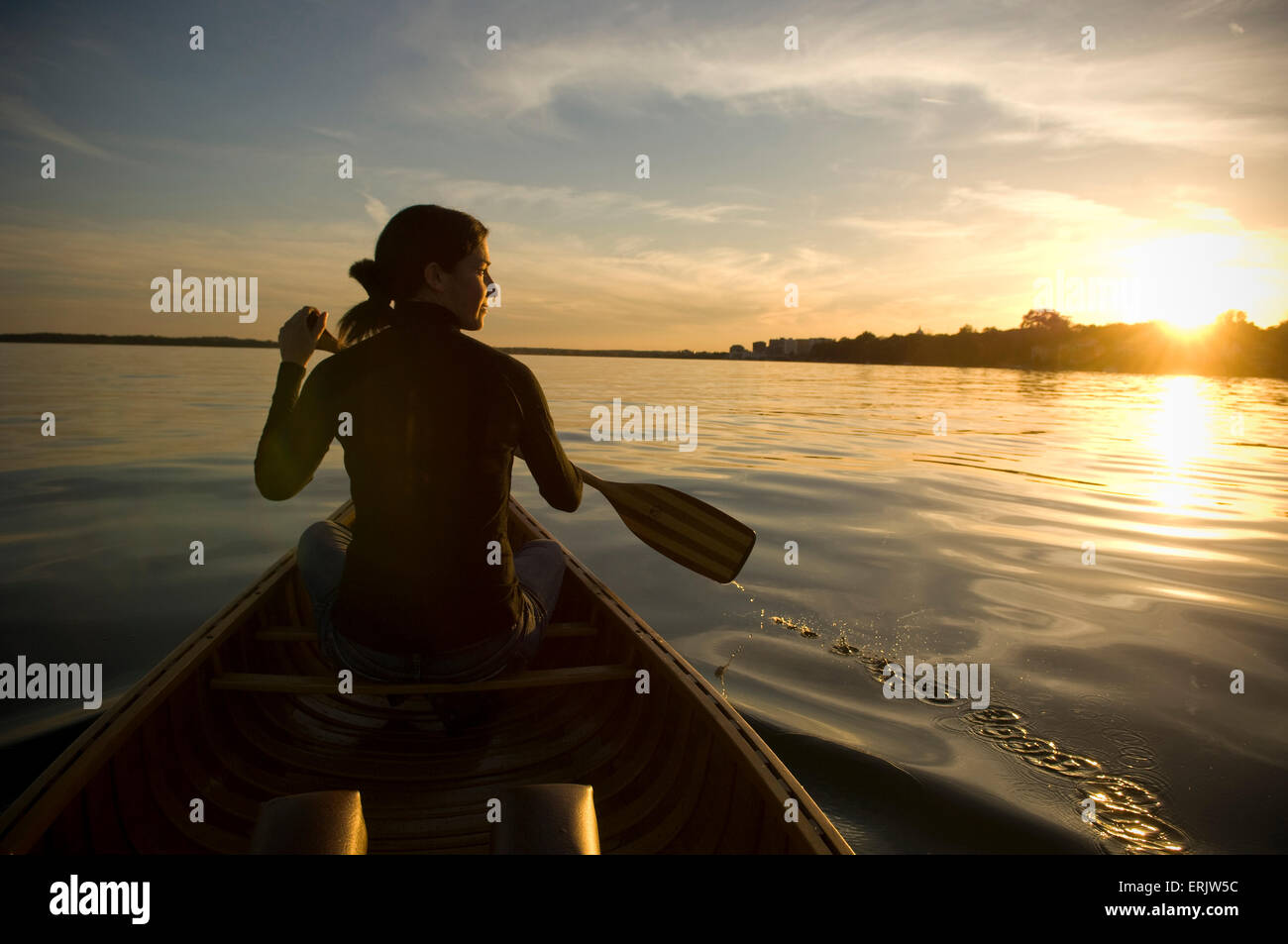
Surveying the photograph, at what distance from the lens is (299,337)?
10.2 feet

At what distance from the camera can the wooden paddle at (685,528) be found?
15.1ft

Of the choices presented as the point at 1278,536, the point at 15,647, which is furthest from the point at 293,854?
the point at 1278,536

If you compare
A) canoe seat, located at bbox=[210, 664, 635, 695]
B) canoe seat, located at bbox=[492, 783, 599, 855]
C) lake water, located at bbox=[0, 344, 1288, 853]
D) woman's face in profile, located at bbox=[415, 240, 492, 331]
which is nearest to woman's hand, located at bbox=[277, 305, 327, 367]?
woman's face in profile, located at bbox=[415, 240, 492, 331]

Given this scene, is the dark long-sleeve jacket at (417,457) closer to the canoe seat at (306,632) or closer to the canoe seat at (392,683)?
the canoe seat at (392,683)

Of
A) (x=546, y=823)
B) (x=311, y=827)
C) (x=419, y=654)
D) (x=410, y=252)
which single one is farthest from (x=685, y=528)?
(x=311, y=827)

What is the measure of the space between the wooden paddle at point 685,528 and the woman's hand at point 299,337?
73.2 inches

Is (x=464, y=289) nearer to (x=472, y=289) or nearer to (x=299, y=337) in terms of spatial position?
(x=472, y=289)

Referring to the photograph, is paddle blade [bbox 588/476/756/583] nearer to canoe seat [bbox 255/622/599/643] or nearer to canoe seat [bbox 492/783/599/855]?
canoe seat [bbox 255/622/599/643]

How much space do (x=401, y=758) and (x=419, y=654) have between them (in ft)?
2.36

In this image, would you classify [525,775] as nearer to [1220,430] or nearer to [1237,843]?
[1237,843]

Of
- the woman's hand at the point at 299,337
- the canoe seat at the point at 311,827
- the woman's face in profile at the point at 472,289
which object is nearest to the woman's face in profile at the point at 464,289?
the woman's face in profile at the point at 472,289
